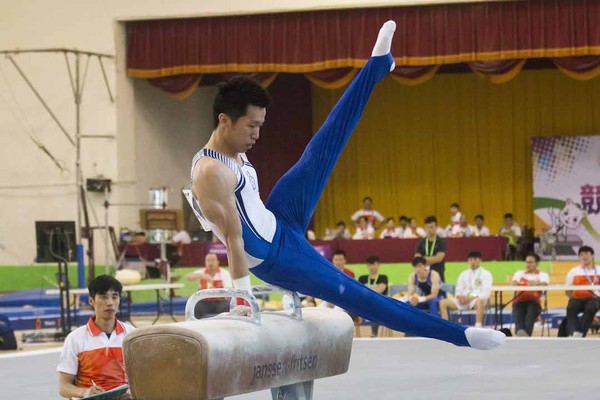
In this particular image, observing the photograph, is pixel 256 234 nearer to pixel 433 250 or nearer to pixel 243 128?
pixel 243 128

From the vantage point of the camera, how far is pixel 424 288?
39.8ft

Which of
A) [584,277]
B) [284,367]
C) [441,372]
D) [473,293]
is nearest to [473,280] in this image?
[473,293]

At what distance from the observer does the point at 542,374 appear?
7508mm

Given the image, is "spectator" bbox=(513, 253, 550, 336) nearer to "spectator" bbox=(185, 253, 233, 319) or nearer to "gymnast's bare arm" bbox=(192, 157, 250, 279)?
"spectator" bbox=(185, 253, 233, 319)

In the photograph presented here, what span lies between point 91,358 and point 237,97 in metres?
1.49

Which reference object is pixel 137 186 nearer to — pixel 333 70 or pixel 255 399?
pixel 333 70

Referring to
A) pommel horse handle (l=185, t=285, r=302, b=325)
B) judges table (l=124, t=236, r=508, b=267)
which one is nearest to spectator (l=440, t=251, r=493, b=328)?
judges table (l=124, t=236, r=508, b=267)

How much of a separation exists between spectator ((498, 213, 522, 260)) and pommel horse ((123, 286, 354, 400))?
12.2 meters

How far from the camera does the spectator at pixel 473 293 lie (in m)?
12.0

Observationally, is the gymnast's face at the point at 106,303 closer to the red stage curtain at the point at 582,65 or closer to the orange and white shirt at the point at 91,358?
the orange and white shirt at the point at 91,358

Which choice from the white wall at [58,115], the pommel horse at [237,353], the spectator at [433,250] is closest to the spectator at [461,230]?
the spectator at [433,250]

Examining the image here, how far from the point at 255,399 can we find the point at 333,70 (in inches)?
425

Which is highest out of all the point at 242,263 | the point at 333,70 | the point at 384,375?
the point at 333,70

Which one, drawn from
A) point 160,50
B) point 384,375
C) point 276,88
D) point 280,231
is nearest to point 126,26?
point 160,50
